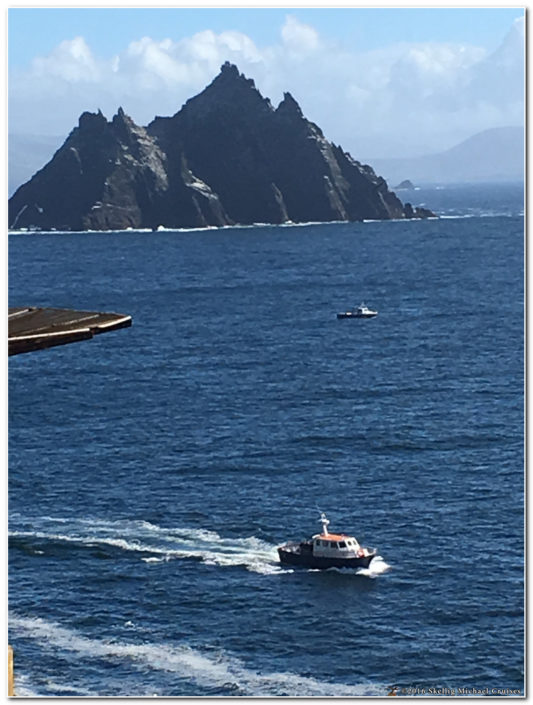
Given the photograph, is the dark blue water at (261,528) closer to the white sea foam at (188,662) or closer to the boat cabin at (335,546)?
the white sea foam at (188,662)

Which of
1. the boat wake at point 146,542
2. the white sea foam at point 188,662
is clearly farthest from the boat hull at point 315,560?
the white sea foam at point 188,662

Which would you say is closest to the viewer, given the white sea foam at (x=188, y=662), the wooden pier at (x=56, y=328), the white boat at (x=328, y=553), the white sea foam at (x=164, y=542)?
the wooden pier at (x=56, y=328)

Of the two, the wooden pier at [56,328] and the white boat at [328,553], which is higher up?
the wooden pier at [56,328]

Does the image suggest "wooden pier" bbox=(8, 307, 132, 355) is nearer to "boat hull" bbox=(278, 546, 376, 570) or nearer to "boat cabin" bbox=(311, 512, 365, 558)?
"boat cabin" bbox=(311, 512, 365, 558)

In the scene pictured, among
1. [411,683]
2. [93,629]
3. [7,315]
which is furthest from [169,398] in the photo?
[7,315]

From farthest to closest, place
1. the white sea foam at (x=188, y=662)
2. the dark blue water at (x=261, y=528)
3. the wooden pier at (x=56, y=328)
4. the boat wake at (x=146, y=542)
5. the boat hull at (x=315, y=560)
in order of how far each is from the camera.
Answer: the boat wake at (x=146, y=542) → the boat hull at (x=315, y=560) → the dark blue water at (x=261, y=528) → the white sea foam at (x=188, y=662) → the wooden pier at (x=56, y=328)

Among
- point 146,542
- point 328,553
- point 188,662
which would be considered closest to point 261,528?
point 146,542
